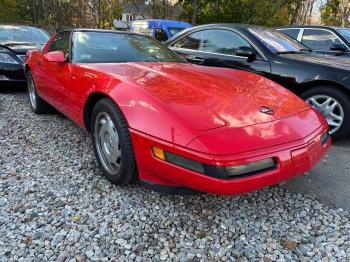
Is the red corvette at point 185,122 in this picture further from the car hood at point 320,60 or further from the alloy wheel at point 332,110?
the car hood at point 320,60

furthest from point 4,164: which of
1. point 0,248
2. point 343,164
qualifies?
point 343,164

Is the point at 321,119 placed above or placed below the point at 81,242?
above

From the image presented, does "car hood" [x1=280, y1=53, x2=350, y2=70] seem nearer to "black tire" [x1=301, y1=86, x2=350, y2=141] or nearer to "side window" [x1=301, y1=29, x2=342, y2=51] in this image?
"black tire" [x1=301, y1=86, x2=350, y2=141]

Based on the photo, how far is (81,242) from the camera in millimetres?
2082

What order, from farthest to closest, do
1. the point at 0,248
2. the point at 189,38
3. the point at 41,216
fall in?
the point at 189,38, the point at 41,216, the point at 0,248

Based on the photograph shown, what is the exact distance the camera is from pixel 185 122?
6.95 feet

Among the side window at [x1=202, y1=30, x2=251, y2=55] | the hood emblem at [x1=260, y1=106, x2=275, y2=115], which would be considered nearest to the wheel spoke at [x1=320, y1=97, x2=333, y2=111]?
the side window at [x1=202, y1=30, x2=251, y2=55]

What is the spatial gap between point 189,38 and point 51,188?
3.42 meters

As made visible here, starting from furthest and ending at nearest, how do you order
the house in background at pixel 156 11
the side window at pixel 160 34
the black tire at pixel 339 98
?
the house in background at pixel 156 11, the side window at pixel 160 34, the black tire at pixel 339 98

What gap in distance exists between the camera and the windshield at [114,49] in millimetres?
3365

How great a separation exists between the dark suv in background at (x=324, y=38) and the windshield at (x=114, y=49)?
3.69m

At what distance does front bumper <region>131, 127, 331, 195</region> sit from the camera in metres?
1.98

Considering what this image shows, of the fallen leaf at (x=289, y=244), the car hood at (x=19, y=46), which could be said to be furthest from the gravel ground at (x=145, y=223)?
the car hood at (x=19, y=46)

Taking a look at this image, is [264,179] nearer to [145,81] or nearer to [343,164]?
[145,81]
